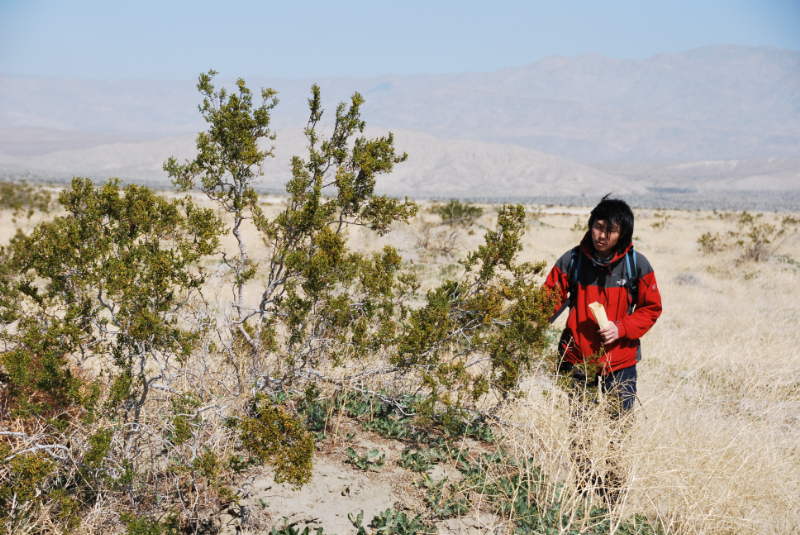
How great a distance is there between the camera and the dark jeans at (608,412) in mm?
3191

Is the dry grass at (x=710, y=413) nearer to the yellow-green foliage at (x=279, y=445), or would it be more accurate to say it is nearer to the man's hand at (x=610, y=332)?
the man's hand at (x=610, y=332)

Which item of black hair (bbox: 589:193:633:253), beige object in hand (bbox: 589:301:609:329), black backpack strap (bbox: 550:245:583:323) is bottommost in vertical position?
beige object in hand (bbox: 589:301:609:329)

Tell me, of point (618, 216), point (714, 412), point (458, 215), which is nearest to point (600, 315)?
point (618, 216)

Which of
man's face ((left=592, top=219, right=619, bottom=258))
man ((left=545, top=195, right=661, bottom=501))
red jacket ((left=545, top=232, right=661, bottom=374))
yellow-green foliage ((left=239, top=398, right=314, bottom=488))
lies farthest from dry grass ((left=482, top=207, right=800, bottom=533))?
yellow-green foliage ((left=239, top=398, right=314, bottom=488))

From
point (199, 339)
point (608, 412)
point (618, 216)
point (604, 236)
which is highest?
point (618, 216)

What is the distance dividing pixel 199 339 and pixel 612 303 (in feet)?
9.00

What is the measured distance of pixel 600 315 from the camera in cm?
312

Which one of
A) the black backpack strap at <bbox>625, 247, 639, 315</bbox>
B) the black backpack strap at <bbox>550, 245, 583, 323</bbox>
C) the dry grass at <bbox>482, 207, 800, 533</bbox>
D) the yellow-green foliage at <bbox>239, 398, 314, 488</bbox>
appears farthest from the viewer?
the black backpack strap at <bbox>550, 245, 583, 323</bbox>

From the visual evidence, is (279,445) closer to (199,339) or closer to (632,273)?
(199,339)

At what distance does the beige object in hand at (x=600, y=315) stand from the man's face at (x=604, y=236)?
1.19 feet

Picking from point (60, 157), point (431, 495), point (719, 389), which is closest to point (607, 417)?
point (431, 495)

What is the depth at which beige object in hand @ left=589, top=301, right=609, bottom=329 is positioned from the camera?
3109mm

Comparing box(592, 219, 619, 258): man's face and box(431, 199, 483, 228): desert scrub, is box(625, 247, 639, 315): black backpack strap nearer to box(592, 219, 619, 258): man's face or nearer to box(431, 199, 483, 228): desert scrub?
box(592, 219, 619, 258): man's face

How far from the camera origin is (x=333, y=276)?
3432mm
